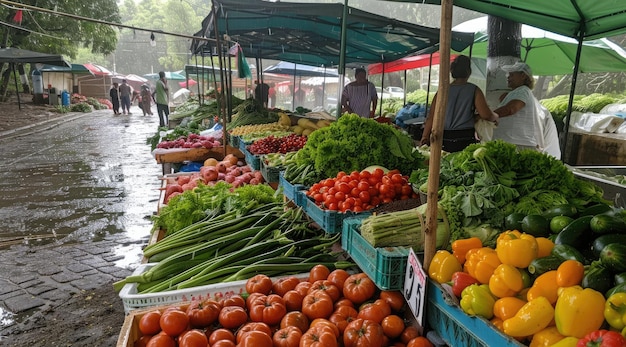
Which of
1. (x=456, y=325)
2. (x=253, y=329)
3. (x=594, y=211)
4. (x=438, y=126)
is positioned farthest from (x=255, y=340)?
(x=594, y=211)

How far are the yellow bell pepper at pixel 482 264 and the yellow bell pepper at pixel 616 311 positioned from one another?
472 mm


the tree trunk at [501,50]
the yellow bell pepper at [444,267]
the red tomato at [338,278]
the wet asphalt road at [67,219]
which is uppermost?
the tree trunk at [501,50]

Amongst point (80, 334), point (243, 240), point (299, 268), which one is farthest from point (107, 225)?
point (299, 268)

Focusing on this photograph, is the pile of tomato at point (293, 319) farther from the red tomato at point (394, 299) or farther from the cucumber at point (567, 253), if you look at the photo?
the cucumber at point (567, 253)

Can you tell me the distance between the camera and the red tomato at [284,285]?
2672 millimetres

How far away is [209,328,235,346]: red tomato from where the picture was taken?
213 cm

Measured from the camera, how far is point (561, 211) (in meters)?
2.13

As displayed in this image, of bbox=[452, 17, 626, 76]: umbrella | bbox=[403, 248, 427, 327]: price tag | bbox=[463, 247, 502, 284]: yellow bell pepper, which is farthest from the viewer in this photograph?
bbox=[452, 17, 626, 76]: umbrella

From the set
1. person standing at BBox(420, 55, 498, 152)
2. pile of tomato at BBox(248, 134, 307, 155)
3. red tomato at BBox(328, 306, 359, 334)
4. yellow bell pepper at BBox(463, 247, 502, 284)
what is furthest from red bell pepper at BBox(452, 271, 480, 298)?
pile of tomato at BBox(248, 134, 307, 155)

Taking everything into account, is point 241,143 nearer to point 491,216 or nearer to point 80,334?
point 80,334

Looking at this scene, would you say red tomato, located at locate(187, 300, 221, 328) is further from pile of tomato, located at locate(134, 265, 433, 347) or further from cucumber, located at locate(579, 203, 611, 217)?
cucumber, located at locate(579, 203, 611, 217)

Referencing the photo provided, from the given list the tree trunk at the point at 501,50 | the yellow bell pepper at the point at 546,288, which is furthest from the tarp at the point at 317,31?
the yellow bell pepper at the point at 546,288

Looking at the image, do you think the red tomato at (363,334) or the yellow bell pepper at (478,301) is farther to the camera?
the red tomato at (363,334)

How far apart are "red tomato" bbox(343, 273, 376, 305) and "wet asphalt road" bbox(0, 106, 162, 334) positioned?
3237 mm
